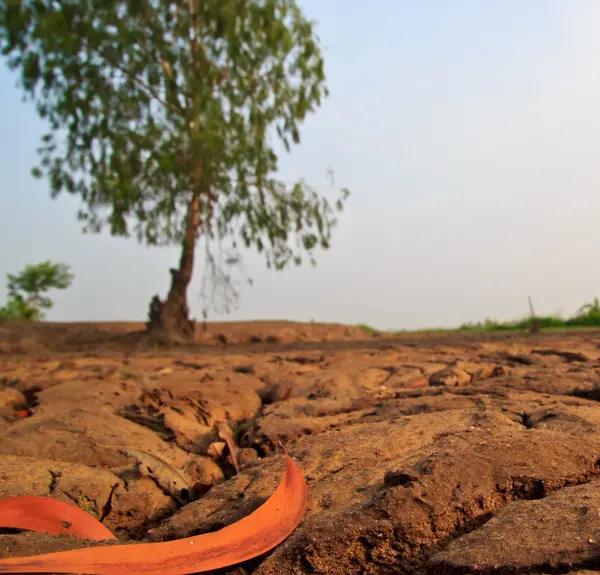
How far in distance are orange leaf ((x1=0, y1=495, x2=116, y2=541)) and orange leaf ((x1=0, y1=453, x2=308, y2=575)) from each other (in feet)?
1.36

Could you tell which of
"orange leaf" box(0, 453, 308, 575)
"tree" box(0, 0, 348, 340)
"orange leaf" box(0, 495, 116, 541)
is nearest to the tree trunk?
"tree" box(0, 0, 348, 340)

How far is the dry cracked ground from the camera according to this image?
1.69 meters

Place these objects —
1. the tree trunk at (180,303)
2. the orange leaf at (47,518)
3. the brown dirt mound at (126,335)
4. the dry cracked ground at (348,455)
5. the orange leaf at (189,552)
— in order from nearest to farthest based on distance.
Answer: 1. the orange leaf at (189,552)
2. the dry cracked ground at (348,455)
3. the orange leaf at (47,518)
4. the brown dirt mound at (126,335)
5. the tree trunk at (180,303)

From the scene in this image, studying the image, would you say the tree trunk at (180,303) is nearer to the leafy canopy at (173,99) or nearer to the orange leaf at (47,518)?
the leafy canopy at (173,99)

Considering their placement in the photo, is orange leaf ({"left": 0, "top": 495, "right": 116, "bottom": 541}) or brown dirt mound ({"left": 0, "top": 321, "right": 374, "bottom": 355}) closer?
orange leaf ({"left": 0, "top": 495, "right": 116, "bottom": 541})

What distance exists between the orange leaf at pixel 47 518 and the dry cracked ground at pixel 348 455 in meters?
0.19

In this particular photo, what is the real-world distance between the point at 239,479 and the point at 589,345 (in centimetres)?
470

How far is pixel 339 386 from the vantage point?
3.99 meters

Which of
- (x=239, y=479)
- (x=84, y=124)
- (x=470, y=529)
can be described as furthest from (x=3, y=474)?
(x=84, y=124)

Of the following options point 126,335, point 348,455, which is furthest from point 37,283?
point 348,455

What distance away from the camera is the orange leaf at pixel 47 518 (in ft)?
6.45

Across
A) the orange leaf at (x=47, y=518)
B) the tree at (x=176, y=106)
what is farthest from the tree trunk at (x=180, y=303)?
the orange leaf at (x=47, y=518)

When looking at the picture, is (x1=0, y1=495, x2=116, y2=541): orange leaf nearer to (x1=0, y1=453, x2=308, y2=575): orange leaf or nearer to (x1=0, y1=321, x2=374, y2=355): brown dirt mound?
(x1=0, y1=453, x2=308, y2=575): orange leaf

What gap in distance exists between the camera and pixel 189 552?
171 centimetres
